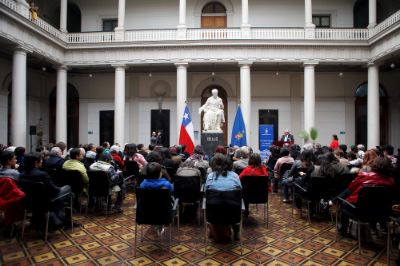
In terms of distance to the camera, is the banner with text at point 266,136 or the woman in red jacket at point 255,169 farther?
the banner with text at point 266,136

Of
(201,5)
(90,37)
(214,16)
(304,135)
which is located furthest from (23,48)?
(304,135)

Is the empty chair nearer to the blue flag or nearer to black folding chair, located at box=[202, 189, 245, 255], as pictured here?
black folding chair, located at box=[202, 189, 245, 255]

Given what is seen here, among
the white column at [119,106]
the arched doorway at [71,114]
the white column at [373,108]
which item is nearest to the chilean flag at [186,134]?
the white column at [119,106]

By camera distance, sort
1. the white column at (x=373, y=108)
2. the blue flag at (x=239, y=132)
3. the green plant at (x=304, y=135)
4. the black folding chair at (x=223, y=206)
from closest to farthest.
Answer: the black folding chair at (x=223, y=206), the blue flag at (x=239, y=132), the green plant at (x=304, y=135), the white column at (x=373, y=108)

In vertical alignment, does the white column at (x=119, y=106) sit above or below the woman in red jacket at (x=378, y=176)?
above

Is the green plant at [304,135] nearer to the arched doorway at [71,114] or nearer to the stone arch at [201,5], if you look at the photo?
the stone arch at [201,5]

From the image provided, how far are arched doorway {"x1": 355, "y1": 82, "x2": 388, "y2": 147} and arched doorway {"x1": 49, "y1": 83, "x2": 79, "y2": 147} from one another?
18265 mm

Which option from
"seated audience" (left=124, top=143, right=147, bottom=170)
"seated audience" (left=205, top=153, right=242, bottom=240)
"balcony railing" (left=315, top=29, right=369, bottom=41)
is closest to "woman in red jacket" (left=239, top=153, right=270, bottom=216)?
"seated audience" (left=205, top=153, right=242, bottom=240)

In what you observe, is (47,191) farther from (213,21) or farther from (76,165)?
(213,21)

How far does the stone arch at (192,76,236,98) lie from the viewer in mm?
17594

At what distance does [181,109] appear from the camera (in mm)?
14453

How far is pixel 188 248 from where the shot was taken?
13.5 ft

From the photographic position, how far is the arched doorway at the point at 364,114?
17.4m

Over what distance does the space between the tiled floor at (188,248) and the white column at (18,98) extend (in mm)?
8912
